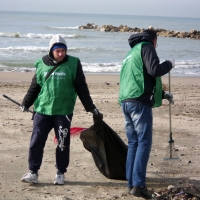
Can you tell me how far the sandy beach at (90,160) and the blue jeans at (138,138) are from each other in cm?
27

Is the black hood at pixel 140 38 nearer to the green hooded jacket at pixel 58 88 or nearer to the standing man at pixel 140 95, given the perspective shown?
the standing man at pixel 140 95

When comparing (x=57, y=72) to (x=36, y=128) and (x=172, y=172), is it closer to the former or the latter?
(x=36, y=128)

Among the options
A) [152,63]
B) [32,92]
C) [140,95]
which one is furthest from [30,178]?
[152,63]

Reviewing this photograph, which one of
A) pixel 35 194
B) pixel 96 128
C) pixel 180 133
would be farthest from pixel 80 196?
pixel 180 133

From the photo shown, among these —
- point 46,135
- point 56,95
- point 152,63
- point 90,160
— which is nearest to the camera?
point 152,63

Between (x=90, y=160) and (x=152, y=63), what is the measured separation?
86.4 inches

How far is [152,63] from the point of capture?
186 inches

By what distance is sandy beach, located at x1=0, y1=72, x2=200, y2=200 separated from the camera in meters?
5.27

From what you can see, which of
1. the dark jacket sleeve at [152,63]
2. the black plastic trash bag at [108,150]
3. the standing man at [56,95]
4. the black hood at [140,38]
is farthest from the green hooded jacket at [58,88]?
the dark jacket sleeve at [152,63]

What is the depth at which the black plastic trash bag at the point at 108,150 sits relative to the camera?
5695mm

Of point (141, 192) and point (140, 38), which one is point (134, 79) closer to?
point (140, 38)

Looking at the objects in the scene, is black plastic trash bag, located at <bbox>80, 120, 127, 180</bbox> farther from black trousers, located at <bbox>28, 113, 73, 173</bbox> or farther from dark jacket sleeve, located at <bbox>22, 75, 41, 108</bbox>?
dark jacket sleeve, located at <bbox>22, 75, 41, 108</bbox>

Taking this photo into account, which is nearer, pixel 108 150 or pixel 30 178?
pixel 30 178

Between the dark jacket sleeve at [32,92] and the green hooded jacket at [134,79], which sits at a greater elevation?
the green hooded jacket at [134,79]
